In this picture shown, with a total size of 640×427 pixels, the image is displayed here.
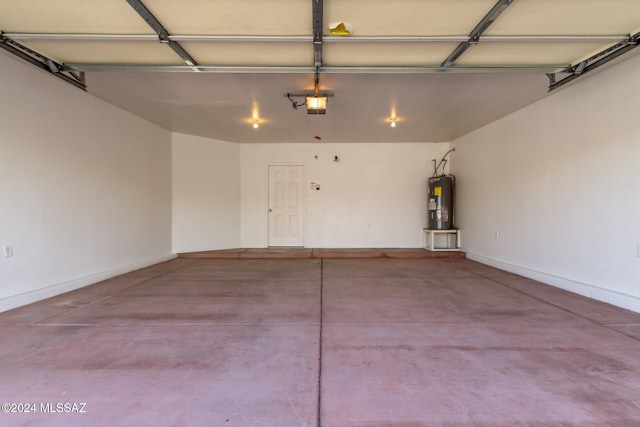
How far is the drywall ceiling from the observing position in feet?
7.41

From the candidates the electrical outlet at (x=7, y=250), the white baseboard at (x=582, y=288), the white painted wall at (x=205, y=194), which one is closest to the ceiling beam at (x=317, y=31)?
the electrical outlet at (x=7, y=250)

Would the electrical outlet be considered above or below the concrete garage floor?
above

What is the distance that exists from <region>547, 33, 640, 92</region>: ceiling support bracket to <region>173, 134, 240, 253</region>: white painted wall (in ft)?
20.1

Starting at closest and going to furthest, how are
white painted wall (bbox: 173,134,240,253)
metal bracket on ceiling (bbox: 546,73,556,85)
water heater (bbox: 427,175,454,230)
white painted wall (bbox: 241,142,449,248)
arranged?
metal bracket on ceiling (bbox: 546,73,556,85)
white painted wall (bbox: 173,134,240,253)
water heater (bbox: 427,175,454,230)
white painted wall (bbox: 241,142,449,248)

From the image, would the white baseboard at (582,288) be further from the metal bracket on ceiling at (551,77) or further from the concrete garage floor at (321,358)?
the metal bracket on ceiling at (551,77)

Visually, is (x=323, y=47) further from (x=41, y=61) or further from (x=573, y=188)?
(x=573, y=188)

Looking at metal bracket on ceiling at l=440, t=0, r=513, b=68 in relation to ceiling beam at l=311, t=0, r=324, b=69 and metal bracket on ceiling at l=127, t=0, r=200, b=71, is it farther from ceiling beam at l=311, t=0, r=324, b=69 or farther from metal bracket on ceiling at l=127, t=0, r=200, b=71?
metal bracket on ceiling at l=127, t=0, r=200, b=71

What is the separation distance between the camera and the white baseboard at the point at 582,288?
3.15 m

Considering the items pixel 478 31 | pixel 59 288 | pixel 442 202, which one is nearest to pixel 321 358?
pixel 478 31

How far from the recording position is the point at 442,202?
21.8 feet

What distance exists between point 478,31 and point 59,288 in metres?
5.29

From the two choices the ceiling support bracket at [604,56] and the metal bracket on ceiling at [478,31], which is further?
the ceiling support bracket at [604,56]

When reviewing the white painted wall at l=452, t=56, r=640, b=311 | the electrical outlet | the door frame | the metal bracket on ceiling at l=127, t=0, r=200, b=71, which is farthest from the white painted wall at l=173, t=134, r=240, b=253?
the white painted wall at l=452, t=56, r=640, b=311

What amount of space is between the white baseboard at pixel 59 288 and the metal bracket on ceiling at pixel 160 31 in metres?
3.08
